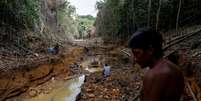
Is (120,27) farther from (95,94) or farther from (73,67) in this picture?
(95,94)

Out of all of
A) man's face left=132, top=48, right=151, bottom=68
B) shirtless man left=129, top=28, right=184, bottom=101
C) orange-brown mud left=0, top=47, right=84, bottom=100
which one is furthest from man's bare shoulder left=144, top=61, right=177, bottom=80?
orange-brown mud left=0, top=47, right=84, bottom=100

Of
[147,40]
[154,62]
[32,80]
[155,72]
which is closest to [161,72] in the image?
[155,72]

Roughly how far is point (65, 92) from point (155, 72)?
13737mm

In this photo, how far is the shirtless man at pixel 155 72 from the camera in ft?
6.11

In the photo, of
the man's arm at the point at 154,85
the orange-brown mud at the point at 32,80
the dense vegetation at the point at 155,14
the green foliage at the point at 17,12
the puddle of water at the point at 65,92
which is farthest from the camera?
the green foliage at the point at 17,12

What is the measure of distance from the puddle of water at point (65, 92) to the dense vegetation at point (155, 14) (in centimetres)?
572

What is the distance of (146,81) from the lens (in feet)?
6.27

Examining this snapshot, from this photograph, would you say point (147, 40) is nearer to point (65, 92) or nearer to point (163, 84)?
point (163, 84)

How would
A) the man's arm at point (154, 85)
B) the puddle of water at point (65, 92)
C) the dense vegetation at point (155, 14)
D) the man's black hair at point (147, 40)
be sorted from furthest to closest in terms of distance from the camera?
the dense vegetation at point (155, 14) → the puddle of water at point (65, 92) → the man's black hair at point (147, 40) → the man's arm at point (154, 85)

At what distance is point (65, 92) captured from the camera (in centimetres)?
1526

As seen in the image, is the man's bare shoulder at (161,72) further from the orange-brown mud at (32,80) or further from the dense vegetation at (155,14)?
the dense vegetation at (155,14)

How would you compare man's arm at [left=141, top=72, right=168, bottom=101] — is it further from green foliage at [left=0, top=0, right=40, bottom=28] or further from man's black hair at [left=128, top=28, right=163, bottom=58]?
green foliage at [left=0, top=0, right=40, bottom=28]

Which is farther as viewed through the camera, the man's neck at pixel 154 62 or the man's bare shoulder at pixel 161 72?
the man's neck at pixel 154 62

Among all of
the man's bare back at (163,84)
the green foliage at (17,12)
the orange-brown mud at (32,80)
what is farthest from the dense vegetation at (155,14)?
the man's bare back at (163,84)
